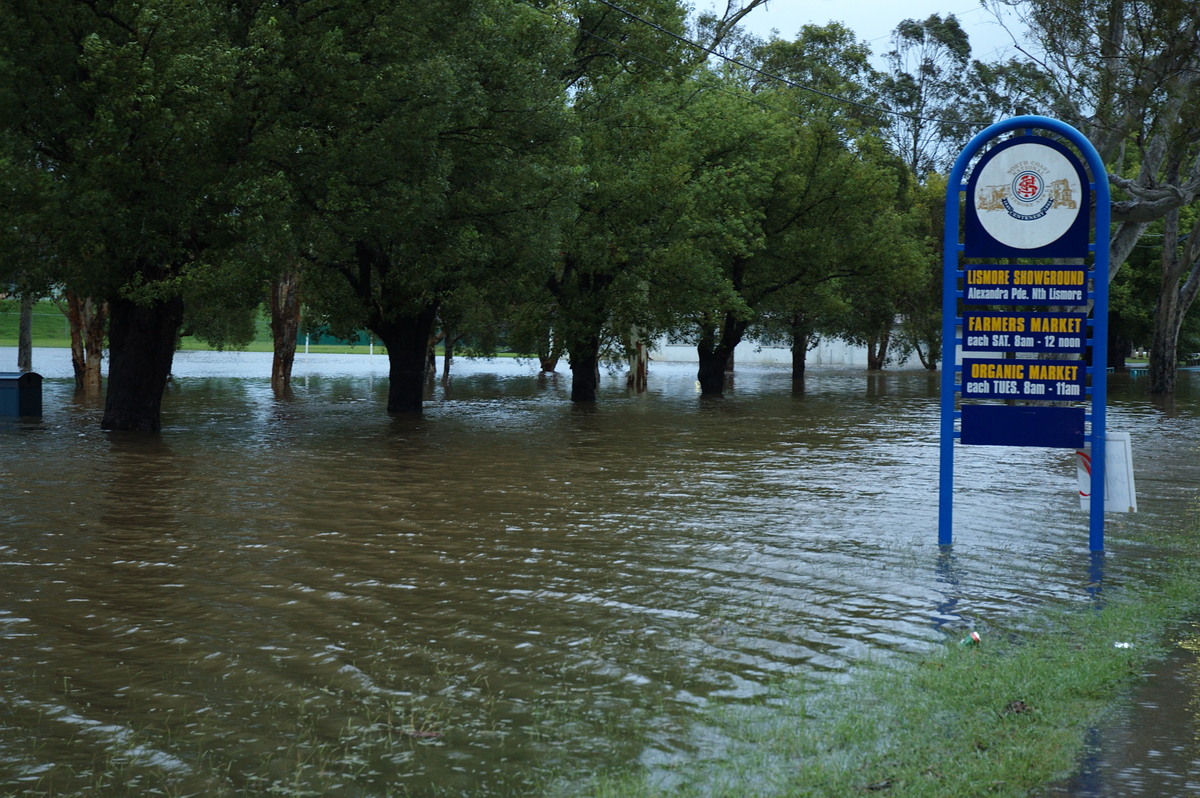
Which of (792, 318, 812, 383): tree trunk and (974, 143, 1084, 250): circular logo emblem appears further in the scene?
(792, 318, 812, 383): tree trunk

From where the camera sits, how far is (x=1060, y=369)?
10.1 metres

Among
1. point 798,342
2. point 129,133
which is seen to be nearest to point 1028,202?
point 129,133

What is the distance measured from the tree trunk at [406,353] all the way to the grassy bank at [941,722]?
2325 cm

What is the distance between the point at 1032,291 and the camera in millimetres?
10180

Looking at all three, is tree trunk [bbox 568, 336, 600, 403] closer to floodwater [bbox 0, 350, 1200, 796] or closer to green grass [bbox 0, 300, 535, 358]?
floodwater [bbox 0, 350, 1200, 796]

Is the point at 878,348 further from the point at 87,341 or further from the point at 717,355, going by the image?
the point at 87,341

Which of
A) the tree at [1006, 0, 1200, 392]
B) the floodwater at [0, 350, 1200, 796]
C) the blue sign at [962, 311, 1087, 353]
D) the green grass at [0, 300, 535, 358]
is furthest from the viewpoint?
the green grass at [0, 300, 535, 358]

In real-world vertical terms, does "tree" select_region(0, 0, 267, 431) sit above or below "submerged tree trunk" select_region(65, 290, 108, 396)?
above

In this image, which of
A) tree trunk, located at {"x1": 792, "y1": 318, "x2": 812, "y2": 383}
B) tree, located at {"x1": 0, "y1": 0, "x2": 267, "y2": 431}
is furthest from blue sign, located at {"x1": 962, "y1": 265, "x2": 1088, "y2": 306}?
tree trunk, located at {"x1": 792, "y1": 318, "x2": 812, "y2": 383}

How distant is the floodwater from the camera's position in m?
5.42

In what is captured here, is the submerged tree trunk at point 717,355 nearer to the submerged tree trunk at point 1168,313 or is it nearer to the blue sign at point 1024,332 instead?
the submerged tree trunk at point 1168,313

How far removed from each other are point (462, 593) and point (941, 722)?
414 cm

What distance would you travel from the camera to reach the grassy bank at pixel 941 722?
486 centimetres

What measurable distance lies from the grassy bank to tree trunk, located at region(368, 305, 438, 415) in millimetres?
23255
